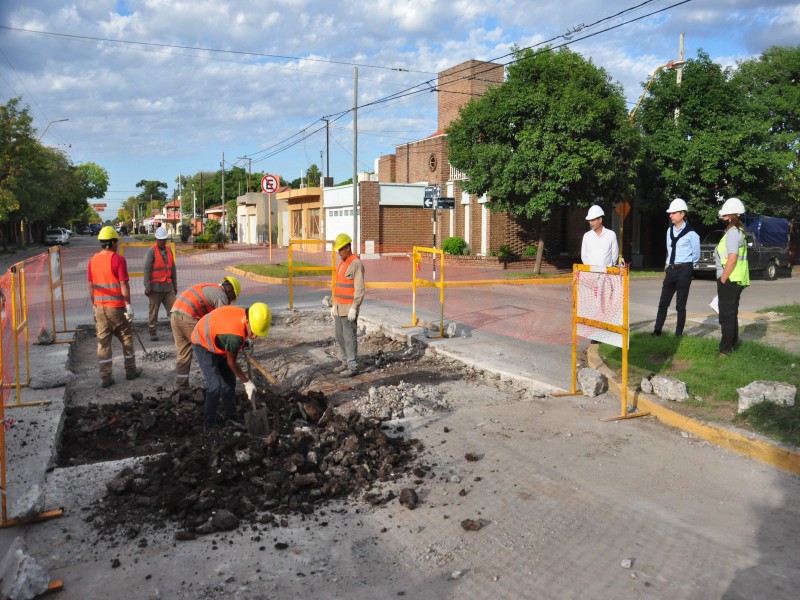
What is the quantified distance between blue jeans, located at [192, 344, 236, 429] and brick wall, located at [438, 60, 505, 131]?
28853mm

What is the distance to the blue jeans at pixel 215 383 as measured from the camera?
6066mm

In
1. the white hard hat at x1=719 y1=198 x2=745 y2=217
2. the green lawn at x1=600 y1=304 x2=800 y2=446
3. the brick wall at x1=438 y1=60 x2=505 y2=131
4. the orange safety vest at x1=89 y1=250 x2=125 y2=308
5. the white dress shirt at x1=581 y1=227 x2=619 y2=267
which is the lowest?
the green lawn at x1=600 y1=304 x2=800 y2=446

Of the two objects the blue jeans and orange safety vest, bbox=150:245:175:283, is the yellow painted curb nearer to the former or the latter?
the blue jeans

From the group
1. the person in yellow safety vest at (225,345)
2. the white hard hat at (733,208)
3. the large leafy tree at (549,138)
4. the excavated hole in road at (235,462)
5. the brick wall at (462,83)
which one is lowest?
the excavated hole in road at (235,462)

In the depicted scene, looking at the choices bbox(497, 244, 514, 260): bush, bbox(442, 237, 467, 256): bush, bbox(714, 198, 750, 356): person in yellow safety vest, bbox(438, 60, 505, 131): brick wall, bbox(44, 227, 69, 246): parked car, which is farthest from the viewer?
bbox(44, 227, 69, 246): parked car

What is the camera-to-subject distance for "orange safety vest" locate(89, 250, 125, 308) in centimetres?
809

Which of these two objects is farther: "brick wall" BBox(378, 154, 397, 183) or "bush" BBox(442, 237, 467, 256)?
"brick wall" BBox(378, 154, 397, 183)

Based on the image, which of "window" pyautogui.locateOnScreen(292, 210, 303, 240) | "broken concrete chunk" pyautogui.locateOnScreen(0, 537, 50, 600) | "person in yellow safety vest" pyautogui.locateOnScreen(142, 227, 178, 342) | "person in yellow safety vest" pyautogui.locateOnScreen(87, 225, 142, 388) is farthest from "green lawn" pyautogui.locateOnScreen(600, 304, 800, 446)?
"window" pyautogui.locateOnScreen(292, 210, 303, 240)

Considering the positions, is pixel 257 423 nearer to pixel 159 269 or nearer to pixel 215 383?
pixel 215 383

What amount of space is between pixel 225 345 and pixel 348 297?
9.85ft

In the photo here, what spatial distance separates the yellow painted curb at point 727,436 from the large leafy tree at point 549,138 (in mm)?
15088

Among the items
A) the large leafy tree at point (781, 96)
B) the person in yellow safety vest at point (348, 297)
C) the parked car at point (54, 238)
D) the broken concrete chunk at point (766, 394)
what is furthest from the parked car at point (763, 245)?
the parked car at point (54, 238)

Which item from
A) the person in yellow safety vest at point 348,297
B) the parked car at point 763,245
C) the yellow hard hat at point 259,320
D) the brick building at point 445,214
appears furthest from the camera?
the brick building at point 445,214

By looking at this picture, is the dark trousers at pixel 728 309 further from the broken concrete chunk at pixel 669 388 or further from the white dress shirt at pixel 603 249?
the broken concrete chunk at pixel 669 388
